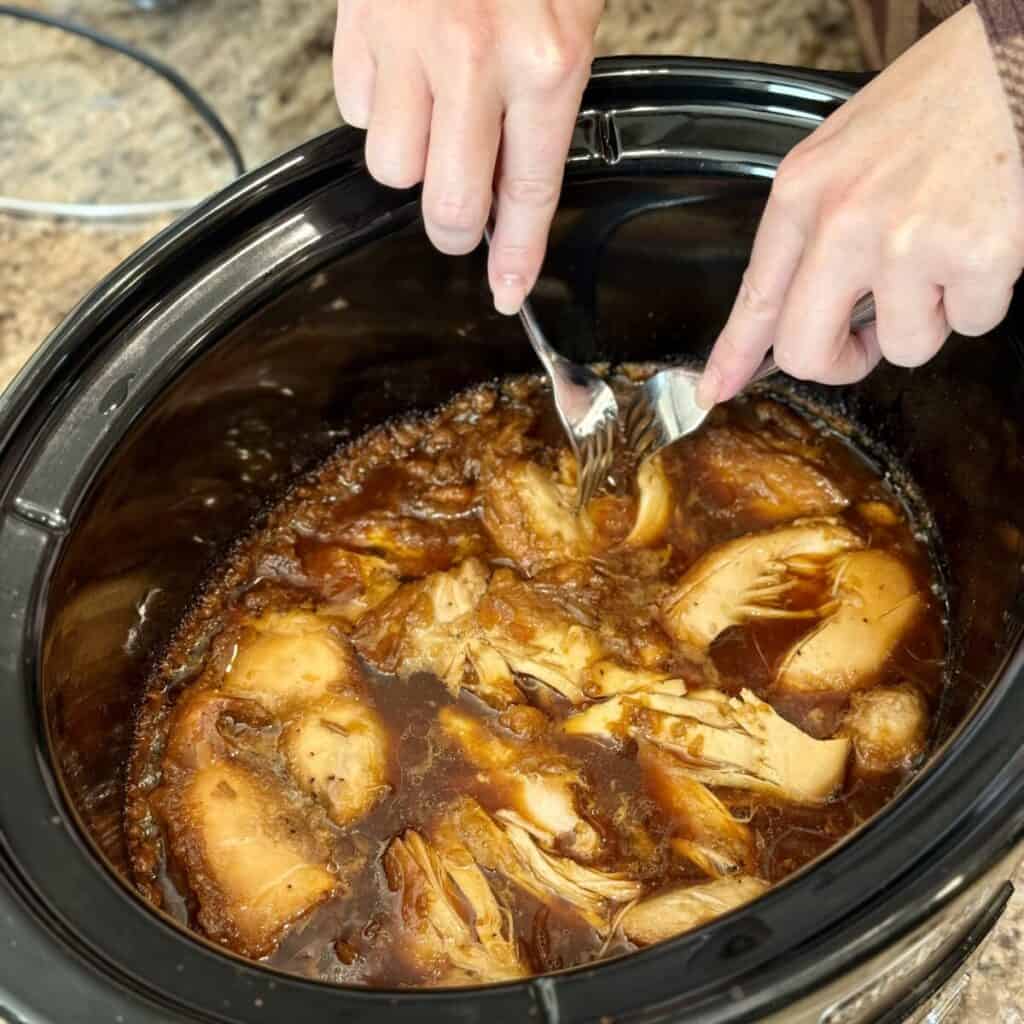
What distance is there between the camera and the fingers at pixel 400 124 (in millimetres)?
1002

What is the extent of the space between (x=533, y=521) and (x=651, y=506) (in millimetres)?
129

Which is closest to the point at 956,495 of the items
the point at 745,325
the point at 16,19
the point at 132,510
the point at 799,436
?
the point at 799,436

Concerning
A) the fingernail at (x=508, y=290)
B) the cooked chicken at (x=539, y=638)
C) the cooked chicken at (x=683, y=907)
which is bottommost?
the cooked chicken at (x=683, y=907)

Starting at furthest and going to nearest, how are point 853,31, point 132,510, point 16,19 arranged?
point 16,19, point 853,31, point 132,510

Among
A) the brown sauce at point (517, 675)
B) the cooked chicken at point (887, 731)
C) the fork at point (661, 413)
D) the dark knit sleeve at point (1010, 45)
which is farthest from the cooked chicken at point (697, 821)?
the dark knit sleeve at point (1010, 45)

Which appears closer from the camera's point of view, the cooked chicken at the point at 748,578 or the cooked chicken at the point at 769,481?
the cooked chicken at the point at 748,578

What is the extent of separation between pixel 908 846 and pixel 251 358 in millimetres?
768

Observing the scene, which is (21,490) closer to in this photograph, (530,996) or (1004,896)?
(530,996)

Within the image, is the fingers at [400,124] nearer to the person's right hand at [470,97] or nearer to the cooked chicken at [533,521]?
the person's right hand at [470,97]

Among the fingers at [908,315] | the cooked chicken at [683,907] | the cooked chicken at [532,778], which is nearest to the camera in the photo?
the fingers at [908,315]

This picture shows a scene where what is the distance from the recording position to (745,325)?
103cm

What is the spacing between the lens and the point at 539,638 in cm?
124

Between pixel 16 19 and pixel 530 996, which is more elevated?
pixel 16 19

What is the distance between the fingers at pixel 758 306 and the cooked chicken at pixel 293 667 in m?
0.44
